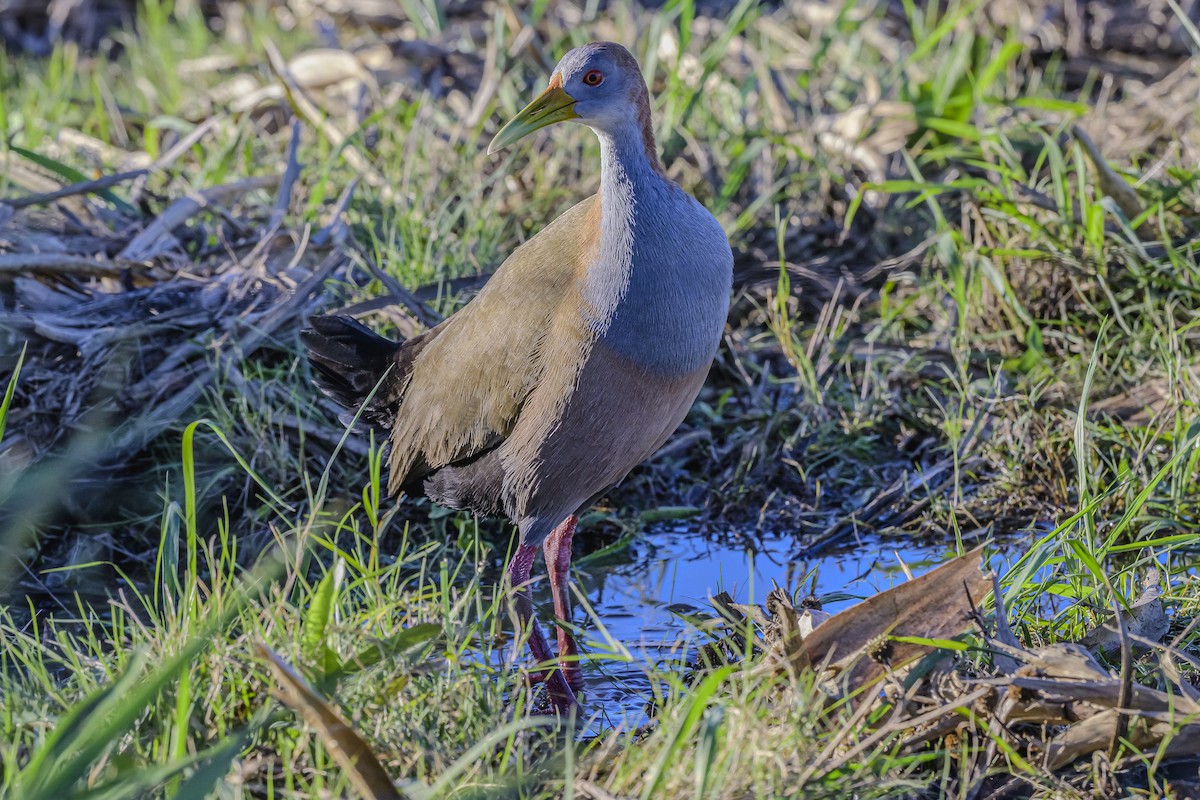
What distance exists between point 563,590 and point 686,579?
429mm

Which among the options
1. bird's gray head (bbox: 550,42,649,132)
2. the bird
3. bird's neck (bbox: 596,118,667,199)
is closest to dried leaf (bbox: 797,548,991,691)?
the bird

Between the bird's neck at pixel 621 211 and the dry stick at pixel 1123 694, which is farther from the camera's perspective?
the bird's neck at pixel 621 211

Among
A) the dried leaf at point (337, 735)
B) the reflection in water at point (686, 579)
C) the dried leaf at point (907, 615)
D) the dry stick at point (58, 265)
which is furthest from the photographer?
the dry stick at point (58, 265)

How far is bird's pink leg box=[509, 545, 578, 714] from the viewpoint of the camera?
299 centimetres

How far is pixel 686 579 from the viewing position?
11.9ft

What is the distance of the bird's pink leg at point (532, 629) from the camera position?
118 inches

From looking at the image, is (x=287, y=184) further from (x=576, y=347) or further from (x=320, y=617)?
(x=320, y=617)

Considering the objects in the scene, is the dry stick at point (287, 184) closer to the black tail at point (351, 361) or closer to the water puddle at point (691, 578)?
the black tail at point (351, 361)

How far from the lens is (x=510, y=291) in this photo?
3.15 meters

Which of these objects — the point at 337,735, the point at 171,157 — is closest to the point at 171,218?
the point at 171,157

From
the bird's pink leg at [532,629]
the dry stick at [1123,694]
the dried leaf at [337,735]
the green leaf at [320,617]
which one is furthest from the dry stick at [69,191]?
the dry stick at [1123,694]

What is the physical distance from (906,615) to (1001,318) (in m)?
1.98

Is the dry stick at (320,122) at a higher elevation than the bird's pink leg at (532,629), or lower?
higher

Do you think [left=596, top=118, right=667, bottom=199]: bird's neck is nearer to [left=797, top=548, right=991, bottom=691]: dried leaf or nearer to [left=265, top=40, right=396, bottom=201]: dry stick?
[left=797, top=548, right=991, bottom=691]: dried leaf
